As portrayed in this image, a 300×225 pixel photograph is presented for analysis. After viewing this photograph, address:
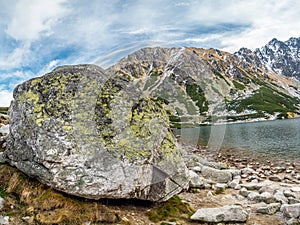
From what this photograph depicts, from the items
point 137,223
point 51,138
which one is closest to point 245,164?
point 137,223

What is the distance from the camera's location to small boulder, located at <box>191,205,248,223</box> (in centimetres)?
979

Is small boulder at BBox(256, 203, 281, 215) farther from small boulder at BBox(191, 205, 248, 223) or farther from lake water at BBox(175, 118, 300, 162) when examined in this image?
lake water at BBox(175, 118, 300, 162)

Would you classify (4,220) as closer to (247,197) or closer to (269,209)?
(269,209)

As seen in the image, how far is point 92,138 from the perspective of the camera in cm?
942

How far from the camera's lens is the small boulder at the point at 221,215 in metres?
9.79

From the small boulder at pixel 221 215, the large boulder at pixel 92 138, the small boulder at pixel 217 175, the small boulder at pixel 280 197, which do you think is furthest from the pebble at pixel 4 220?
the small boulder at pixel 217 175

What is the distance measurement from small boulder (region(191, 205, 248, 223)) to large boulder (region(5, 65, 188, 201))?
4.79 feet

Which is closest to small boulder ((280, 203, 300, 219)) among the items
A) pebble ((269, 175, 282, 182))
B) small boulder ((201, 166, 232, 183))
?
small boulder ((201, 166, 232, 183))

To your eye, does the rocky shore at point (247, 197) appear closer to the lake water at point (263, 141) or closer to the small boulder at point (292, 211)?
the small boulder at point (292, 211)

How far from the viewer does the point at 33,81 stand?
10.5 m

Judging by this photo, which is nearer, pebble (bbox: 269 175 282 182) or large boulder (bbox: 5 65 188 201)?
large boulder (bbox: 5 65 188 201)

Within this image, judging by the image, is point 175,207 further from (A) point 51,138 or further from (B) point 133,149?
(A) point 51,138

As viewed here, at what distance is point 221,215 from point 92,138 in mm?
5972

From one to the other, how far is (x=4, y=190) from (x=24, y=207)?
134 cm
